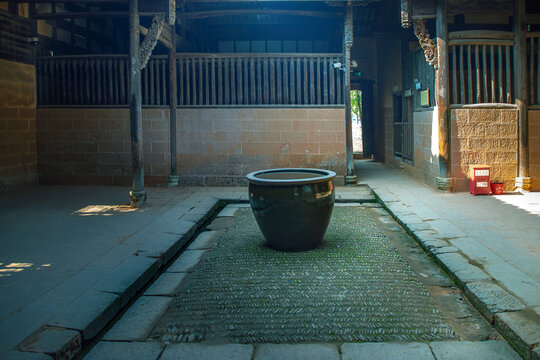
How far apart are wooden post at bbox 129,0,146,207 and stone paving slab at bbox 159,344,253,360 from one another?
4748mm

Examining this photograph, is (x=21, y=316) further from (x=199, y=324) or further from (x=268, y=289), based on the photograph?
(x=268, y=289)

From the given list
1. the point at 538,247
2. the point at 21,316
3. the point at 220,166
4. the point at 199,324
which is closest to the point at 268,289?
the point at 199,324

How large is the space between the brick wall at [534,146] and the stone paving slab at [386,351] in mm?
6412

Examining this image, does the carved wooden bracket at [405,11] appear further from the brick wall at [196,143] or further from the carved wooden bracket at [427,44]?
the brick wall at [196,143]

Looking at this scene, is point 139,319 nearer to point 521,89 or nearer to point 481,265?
point 481,265

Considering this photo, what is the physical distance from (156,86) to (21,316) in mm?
7178

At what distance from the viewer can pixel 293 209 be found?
17.2 feet

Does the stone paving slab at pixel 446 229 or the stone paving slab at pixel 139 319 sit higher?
the stone paving slab at pixel 446 229

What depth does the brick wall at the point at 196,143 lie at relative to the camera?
32.8 feet

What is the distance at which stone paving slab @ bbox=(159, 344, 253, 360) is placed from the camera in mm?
3164

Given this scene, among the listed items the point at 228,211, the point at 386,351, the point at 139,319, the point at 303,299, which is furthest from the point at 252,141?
the point at 386,351

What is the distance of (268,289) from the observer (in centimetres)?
428

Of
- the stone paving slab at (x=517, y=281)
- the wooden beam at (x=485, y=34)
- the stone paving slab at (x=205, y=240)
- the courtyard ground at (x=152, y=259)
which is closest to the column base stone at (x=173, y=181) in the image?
the courtyard ground at (x=152, y=259)

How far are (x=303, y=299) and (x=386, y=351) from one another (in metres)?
0.97
